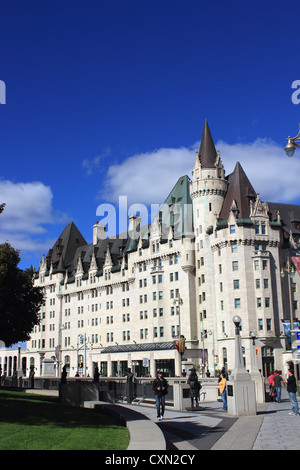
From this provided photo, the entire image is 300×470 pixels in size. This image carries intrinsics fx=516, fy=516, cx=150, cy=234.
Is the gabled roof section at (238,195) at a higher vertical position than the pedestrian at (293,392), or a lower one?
higher

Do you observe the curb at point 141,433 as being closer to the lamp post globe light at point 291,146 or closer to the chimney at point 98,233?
the lamp post globe light at point 291,146

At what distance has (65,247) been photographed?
4601 inches

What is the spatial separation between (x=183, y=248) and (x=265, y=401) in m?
48.6

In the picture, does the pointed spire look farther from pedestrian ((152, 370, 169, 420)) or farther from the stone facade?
pedestrian ((152, 370, 169, 420))

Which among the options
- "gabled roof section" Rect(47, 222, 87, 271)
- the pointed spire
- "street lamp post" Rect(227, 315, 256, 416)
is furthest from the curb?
"gabled roof section" Rect(47, 222, 87, 271)

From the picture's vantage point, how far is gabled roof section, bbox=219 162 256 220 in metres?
74.5

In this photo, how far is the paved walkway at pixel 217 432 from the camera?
13.2 metres

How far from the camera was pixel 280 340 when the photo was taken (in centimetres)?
7038

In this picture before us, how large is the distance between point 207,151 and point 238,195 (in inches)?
372

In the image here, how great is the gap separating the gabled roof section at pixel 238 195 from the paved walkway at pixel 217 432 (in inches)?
2063

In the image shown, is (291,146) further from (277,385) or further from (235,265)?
(235,265)

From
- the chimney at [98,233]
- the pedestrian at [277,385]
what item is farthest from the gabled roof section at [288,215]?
the pedestrian at [277,385]
